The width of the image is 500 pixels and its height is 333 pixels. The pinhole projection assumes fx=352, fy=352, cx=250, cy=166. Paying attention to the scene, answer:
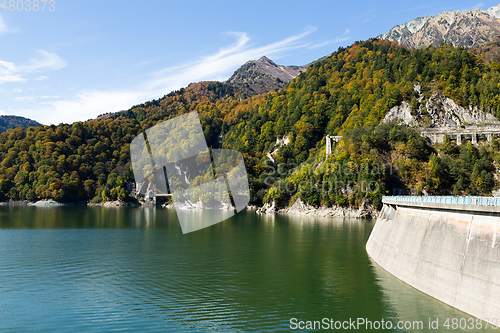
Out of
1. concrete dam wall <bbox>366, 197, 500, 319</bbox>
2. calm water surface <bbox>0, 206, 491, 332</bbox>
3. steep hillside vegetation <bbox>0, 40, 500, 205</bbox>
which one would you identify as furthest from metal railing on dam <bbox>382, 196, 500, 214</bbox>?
steep hillside vegetation <bbox>0, 40, 500, 205</bbox>

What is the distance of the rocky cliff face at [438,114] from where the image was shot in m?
108

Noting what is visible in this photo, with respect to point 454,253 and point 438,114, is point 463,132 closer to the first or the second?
point 438,114

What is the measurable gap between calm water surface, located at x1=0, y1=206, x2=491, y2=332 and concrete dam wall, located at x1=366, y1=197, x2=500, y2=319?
4.01 ft

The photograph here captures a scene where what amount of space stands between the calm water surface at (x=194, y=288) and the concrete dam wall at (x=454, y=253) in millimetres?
1222

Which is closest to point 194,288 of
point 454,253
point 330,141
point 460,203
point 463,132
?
point 454,253

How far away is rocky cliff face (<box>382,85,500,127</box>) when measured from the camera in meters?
108

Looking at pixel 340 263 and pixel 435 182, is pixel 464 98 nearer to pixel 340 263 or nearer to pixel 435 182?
pixel 435 182

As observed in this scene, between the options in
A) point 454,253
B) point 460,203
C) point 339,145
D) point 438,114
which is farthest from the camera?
point 339,145

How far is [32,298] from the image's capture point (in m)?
26.2

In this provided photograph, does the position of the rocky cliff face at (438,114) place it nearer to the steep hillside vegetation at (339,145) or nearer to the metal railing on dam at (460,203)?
the steep hillside vegetation at (339,145)

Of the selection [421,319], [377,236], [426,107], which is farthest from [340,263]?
[426,107]

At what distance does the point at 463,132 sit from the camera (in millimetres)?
99625

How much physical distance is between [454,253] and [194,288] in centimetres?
1951

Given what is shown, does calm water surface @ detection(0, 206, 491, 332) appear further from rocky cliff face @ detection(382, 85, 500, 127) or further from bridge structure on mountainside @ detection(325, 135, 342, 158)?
rocky cliff face @ detection(382, 85, 500, 127)
